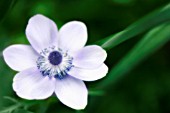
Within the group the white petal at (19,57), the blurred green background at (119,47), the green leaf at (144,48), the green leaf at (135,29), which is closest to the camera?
the white petal at (19,57)

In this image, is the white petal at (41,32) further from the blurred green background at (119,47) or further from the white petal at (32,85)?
the blurred green background at (119,47)

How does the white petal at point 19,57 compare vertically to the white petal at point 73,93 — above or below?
above

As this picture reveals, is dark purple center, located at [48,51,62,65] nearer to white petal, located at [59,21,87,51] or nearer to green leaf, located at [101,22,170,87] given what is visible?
white petal, located at [59,21,87,51]

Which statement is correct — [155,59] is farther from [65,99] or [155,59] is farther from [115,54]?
[65,99]

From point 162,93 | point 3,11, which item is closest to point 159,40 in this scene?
point 162,93

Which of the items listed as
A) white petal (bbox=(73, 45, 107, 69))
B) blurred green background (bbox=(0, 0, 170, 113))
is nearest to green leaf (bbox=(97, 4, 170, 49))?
white petal (bbox=(73, 45, 107, 69))

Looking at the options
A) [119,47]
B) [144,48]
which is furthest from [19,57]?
[119,47]

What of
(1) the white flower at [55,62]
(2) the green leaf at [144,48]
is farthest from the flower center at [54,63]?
(2) the green leaf at [144,48]
